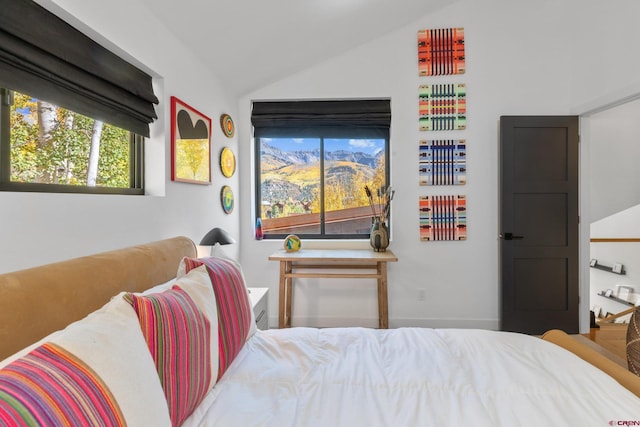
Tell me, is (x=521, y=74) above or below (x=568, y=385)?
above

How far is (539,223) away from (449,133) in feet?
3.84

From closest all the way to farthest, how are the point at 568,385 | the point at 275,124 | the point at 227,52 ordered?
the point at 568,385 < the point at 227,52 < the point at 275,124

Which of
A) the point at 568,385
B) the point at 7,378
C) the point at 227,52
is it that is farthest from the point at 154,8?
the point at 568,385

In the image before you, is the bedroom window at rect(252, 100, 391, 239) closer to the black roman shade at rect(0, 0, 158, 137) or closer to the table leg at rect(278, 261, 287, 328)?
the table leg at rect(278, 261, 287, 328)

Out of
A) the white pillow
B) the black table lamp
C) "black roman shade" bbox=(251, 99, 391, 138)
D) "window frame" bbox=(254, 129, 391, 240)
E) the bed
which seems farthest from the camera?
"window frame" bbox=(254, 129, 391, 240)

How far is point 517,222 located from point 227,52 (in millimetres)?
2893

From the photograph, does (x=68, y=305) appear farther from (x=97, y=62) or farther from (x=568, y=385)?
(x=568, y=385)

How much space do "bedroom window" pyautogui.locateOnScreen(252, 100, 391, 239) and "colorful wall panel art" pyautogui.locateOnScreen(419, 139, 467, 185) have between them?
0.40m

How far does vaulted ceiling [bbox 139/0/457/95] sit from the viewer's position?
191 centimetres

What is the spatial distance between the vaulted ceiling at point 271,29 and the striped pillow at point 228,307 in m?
1.45

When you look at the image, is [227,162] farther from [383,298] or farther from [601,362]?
[601,362]

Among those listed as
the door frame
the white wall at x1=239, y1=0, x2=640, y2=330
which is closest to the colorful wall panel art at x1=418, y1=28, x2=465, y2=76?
the white wall at x1=239, y1=0, x2=640, y2=330

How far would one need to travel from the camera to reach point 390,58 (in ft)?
9.98

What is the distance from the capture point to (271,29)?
91.1 inches
